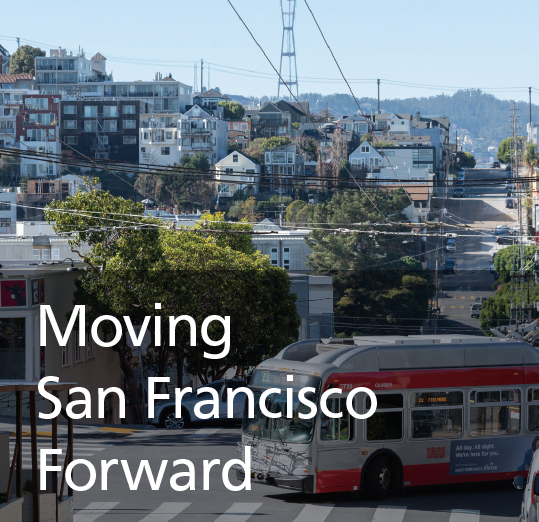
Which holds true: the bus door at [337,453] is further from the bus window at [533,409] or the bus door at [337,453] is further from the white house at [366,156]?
the white house at [366,156]

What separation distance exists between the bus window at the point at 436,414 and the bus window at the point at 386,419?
25cm

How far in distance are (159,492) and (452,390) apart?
219 inches

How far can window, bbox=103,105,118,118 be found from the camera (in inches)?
5531

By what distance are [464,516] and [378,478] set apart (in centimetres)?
172

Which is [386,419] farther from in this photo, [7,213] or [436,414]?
[7,213]

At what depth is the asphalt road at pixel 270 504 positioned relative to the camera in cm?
1360

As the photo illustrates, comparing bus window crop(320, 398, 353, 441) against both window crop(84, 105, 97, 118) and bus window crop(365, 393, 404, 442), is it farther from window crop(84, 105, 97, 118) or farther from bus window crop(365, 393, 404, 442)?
window crop(84, 105, 97, 118)

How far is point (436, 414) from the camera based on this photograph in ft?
50.7

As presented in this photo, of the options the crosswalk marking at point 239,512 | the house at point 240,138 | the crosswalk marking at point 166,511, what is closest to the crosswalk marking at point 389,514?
the crosswalk marking at point 239,512

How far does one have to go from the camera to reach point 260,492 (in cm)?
1571

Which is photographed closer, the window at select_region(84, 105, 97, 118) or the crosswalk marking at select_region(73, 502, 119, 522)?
the crosswalk marking at select_region(73, 502, 119, 522)

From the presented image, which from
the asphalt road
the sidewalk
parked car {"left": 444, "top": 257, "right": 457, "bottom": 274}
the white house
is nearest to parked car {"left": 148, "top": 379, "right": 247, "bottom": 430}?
the sidewalk

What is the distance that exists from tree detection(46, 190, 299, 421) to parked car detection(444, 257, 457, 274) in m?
71.2

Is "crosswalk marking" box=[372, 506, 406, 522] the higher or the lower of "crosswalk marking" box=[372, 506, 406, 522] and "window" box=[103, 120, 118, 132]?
the lower
